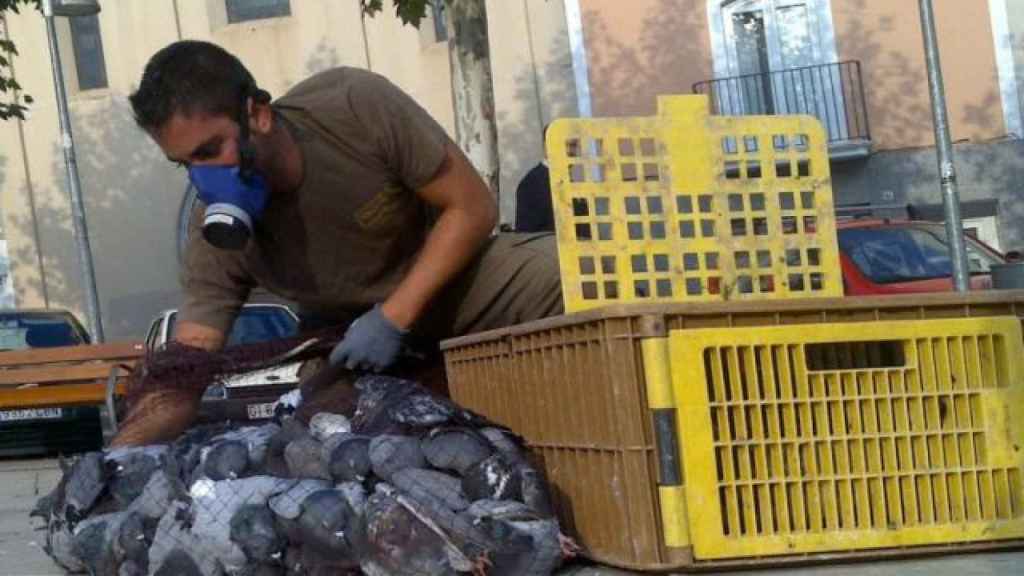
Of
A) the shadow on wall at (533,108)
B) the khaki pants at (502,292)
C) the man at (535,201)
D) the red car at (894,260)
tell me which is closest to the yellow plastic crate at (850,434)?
the khaki pants at (502,292)

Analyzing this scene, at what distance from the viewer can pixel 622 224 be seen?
458 centimetres

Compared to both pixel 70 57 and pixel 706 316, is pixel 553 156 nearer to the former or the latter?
pixel 706 316

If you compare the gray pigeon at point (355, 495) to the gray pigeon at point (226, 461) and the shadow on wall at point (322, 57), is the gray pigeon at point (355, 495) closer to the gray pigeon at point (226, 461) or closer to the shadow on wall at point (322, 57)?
the gray pigeon at point (226, 461)

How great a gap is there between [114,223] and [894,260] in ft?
52.2

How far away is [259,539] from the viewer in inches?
176

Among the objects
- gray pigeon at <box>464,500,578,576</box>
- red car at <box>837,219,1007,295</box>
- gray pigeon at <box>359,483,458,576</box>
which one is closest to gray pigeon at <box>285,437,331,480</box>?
gray pigeon at <box>359,483,458,576</box>

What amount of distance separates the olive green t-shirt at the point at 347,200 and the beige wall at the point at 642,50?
Answer: 68.6 ft

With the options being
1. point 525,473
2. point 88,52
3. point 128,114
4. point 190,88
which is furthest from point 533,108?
point 525,473

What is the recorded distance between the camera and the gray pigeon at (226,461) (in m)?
4.71

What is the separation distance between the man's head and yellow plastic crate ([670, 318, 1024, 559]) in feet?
4.71

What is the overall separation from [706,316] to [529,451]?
32.7 inches

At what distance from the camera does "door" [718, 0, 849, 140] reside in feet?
85.3

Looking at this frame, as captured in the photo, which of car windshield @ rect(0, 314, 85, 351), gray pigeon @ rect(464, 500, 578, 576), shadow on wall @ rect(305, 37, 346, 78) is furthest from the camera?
shadow on wall @ rect(305, 37, 346, 78)

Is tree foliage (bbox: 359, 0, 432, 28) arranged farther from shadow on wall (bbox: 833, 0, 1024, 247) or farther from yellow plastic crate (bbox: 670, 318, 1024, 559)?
shadow on wall (bbox: 833, 0, 1024, 247)
